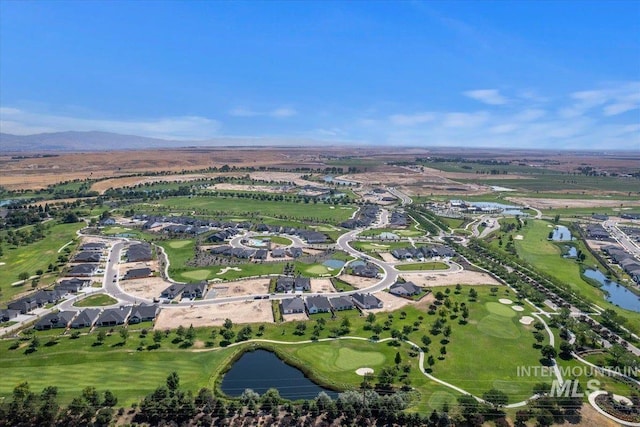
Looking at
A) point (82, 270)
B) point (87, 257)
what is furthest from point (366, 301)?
point (87, 257)

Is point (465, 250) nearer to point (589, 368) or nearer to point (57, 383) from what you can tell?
point (589, 368)

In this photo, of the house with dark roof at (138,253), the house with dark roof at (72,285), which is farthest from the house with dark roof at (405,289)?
the house with dark roof at (72,285)

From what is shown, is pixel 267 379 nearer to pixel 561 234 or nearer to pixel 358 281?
pixel 358 281

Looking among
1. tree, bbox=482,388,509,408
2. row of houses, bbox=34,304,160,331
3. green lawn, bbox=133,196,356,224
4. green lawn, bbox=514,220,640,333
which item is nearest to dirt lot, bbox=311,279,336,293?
row of houses, bbox=34,304,160,331

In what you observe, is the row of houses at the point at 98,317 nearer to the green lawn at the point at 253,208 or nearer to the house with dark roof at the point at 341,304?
the house with dark roof at the point at 341,304

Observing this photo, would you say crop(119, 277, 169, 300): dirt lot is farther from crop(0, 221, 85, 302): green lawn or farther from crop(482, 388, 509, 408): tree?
crop(482, 388, 509, 408): tree

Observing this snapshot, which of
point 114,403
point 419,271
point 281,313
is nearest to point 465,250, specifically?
point 419,271

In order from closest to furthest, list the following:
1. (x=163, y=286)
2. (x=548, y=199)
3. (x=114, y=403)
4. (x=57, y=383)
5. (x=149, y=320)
→ (x=114, y=403) → (x=57, y=383) → (x=149, y=320) → (x=163, y=286) → (x=548, y=199)
